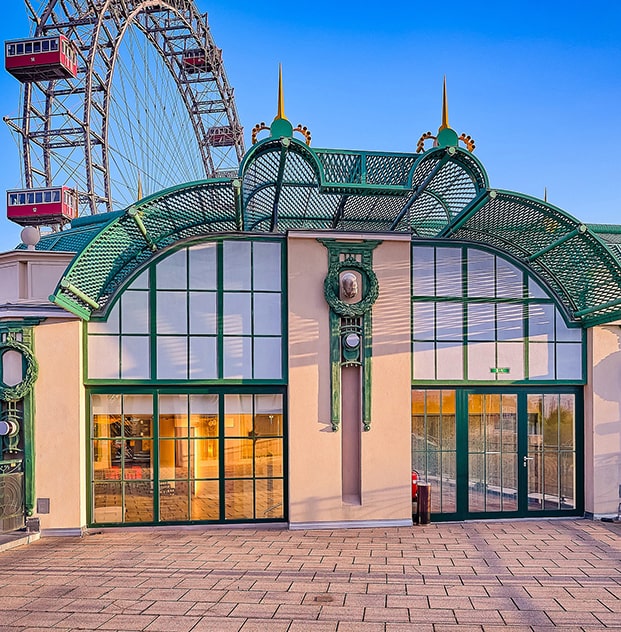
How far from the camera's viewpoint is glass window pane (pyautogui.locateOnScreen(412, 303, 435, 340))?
1080 centimetres

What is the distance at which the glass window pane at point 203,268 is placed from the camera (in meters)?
10.4

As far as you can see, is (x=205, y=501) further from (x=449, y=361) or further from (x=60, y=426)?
(x=449, y=361)

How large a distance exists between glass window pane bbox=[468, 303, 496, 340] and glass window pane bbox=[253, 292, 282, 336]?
3448 mm

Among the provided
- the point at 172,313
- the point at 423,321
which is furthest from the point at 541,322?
the point at 172,313

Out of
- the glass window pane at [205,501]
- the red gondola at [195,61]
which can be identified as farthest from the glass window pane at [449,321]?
the red gondola at [195,61]

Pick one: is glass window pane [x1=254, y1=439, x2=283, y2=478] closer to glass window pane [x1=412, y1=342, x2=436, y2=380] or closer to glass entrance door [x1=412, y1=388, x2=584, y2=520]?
glass entrance door [x1=412, y1=388, x2=584, y2=520]

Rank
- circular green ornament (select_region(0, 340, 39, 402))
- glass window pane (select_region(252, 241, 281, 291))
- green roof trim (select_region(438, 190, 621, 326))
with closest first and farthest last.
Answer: green roof trim (select_region(438, 190, 621, 326))
circular green ornament (select_region(0, 340, 39, 402))
glass window pane (select_region(252, 241, 281, 291))

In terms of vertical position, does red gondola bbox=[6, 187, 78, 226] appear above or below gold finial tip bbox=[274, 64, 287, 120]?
above

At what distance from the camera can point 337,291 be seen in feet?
34.1

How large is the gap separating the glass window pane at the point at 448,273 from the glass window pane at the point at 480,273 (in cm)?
22

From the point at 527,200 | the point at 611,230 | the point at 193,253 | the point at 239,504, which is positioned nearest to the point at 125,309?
the point at 193,253

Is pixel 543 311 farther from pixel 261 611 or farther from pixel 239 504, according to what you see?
pixel 261 611

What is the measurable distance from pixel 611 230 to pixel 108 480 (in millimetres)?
10350

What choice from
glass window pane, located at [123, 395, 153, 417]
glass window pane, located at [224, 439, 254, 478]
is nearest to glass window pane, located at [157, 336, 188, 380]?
glass window pane, located at [123, 395, 153, 417]
